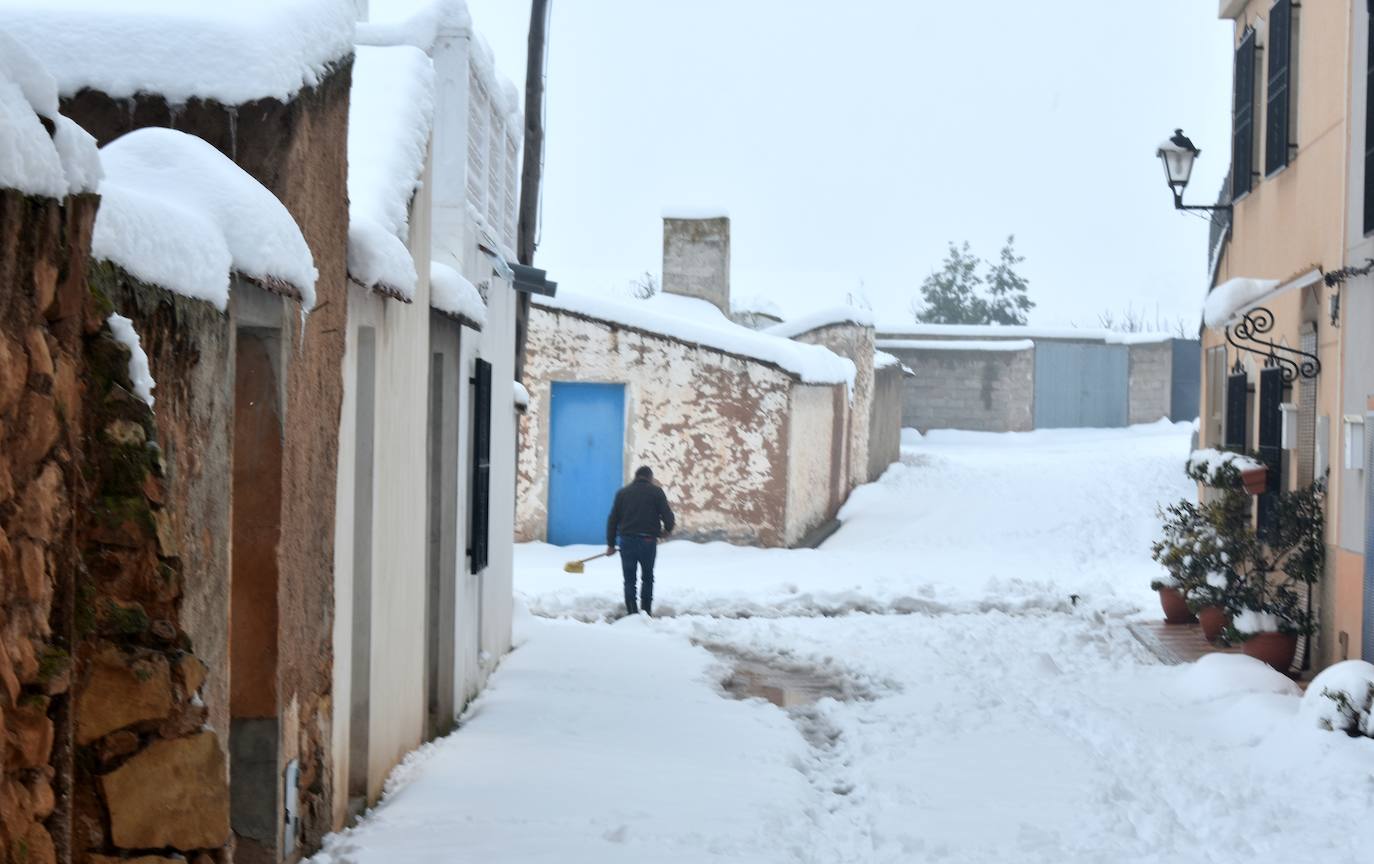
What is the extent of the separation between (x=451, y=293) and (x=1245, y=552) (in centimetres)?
680

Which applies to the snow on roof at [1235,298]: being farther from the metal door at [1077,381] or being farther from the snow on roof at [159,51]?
the metal door at [1077,381]

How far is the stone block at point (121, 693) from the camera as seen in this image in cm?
299

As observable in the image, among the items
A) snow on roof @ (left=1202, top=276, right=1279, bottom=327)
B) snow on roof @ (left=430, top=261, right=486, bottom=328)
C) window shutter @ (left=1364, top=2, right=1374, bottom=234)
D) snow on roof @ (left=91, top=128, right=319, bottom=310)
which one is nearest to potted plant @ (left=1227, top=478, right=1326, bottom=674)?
snow on roof @ (left=1202, top=276, right=1279, bottom=327)

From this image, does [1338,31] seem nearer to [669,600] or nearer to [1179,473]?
[669,600]

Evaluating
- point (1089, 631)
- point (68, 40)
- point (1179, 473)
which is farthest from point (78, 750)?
point (1179, 473)

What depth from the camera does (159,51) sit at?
4652 millimetres

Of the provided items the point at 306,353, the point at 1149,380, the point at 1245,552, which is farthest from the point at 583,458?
the point at 1149,380

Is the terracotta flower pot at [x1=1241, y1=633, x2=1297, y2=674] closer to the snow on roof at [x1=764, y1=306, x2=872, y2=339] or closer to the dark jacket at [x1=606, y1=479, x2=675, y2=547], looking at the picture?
the dark jacket at [x1=606, y1=479, x2=675, y2=547]

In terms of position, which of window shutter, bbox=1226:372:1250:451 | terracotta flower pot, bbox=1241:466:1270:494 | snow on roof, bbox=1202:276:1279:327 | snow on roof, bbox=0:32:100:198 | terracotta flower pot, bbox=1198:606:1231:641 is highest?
snow on roof, bbox=1202:276:1279:327

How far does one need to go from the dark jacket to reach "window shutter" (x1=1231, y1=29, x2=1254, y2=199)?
19.6 feet

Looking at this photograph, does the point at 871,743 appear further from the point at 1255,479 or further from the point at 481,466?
the point at 1255,479

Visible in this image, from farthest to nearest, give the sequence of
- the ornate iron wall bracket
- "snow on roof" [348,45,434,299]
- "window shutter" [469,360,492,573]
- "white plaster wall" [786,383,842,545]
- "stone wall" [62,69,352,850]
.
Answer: "white plaster wall" [786,383,842,545] → the ornate iron wall bracket → "window shutter" [469,360,492,573] → "snow on roof" [348,45,434,299] → "stone wall" [62,69,352,850]

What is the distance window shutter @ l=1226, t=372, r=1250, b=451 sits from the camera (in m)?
13.7

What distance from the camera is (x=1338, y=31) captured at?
1059 cm
